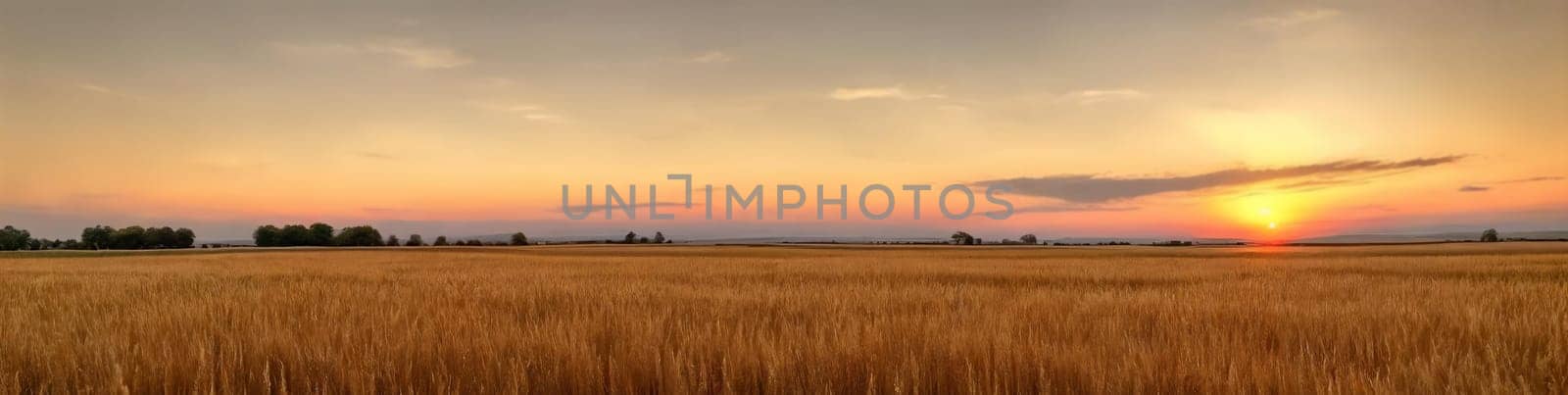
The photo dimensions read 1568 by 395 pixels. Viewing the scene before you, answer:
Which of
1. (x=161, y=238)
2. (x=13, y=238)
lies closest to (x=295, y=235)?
(x=161, y=238)

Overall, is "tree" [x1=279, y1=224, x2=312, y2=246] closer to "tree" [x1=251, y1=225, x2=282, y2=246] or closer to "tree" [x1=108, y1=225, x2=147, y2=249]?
"tree" [x1=251, y1=225, x2=282, y2=246]

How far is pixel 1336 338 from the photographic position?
15.6ft

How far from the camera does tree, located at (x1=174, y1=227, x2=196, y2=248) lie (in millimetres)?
124438

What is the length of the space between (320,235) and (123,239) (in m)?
28.3

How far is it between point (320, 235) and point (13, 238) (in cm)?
4101

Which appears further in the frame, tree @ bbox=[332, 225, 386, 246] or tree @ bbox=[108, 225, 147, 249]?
tree @ bbox=[332, 225, 386, 246]

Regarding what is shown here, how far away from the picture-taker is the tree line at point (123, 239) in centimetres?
11762

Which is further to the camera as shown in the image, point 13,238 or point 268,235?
point 268,235

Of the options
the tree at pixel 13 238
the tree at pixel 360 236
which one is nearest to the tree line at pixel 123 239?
the tree at pixel 13 238

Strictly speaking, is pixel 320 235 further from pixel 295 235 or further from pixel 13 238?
pixel 13 238

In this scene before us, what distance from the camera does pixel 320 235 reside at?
143 metres

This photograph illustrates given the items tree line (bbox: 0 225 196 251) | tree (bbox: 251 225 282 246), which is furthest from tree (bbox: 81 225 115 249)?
tree (bbox: 251 225 282 246)

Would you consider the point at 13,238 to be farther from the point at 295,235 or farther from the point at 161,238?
the point at 295,235

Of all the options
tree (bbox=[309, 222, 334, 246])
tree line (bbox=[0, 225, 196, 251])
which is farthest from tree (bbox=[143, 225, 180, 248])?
tree (bbox=[309, 222, 334, 246])
